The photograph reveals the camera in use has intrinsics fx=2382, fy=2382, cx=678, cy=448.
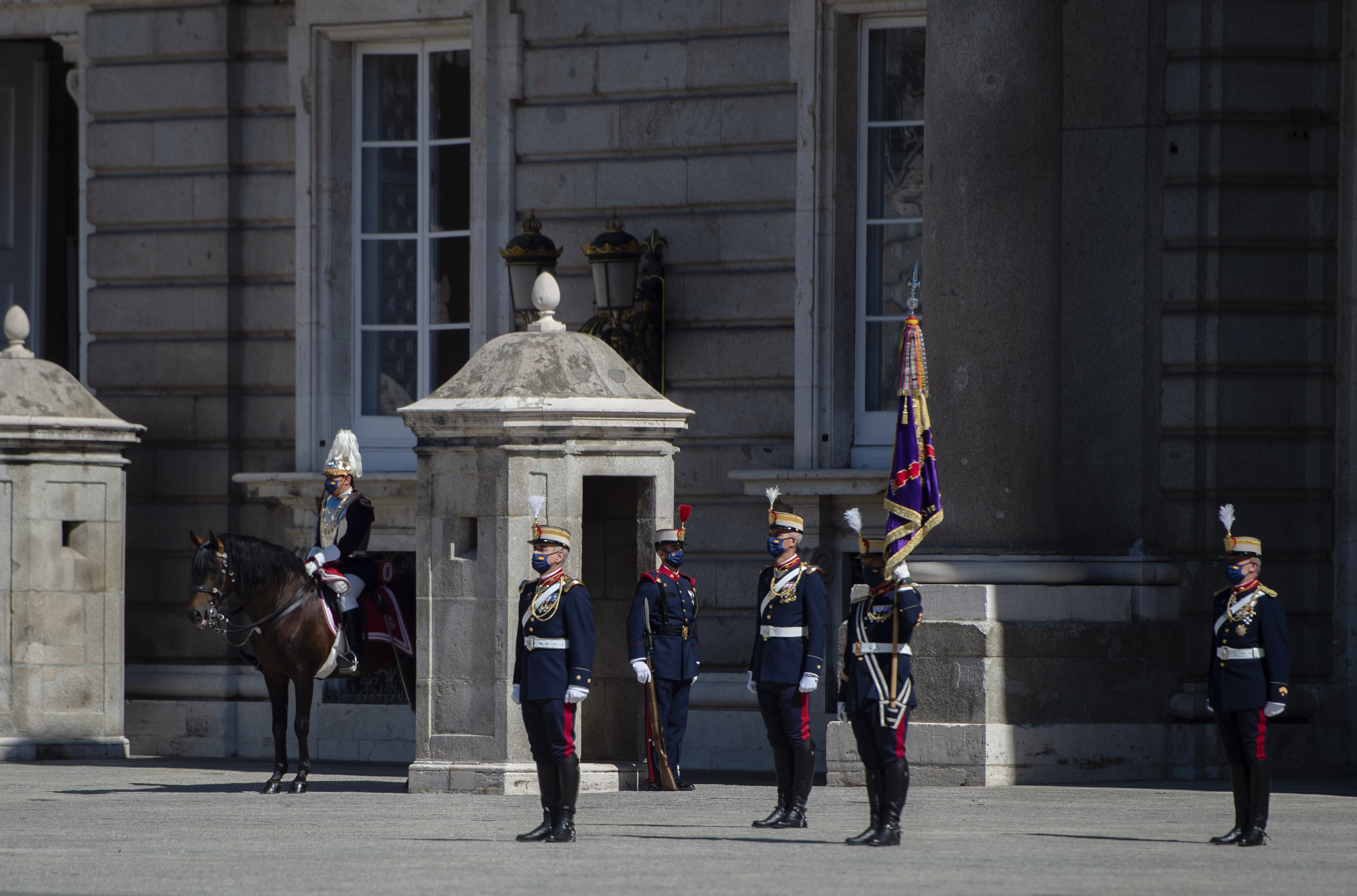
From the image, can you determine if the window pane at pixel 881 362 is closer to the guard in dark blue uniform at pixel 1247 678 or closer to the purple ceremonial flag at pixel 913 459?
the purple ceremonial flag at pixel 913 459

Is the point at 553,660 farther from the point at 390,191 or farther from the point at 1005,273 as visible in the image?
the point at 390,191

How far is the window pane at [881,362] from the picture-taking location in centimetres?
1576

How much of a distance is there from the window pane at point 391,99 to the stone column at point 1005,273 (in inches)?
194

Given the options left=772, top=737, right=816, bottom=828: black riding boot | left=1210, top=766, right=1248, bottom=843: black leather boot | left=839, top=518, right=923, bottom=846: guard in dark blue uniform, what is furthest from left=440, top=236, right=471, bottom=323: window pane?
left=1210, top=766, right=1248, bottom=843: black leather boot

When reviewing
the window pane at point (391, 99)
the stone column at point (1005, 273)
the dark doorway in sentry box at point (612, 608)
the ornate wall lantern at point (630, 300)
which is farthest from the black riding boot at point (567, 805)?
the window pane at point (391, 99)

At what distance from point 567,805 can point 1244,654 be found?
3.10 metres

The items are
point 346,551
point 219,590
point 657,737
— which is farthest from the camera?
point 346,551

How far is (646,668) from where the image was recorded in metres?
12.8

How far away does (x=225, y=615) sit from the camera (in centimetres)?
1410

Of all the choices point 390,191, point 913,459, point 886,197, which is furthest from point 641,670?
point 390,191

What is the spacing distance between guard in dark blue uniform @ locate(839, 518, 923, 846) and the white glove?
2237 mm

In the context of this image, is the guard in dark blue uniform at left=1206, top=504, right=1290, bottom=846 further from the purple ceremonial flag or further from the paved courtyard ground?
the purple ceremonial flag

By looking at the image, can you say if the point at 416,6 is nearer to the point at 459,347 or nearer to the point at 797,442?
the point at 459,347

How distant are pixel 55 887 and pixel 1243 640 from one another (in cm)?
521
